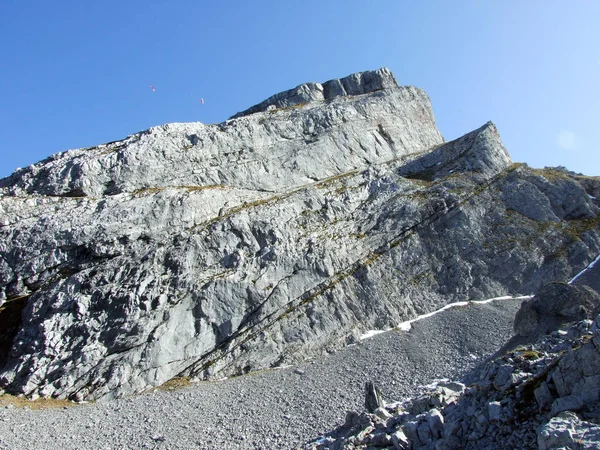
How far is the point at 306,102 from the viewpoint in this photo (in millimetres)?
74938

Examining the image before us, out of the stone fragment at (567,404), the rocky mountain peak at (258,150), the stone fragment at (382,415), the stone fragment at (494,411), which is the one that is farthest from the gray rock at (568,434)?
the rocky mountain peak at (258,150)

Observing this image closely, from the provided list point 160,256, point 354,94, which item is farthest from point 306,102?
point 160,256

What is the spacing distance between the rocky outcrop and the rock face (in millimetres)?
17981

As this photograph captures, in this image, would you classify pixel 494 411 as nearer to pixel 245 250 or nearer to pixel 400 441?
pixel 400 441

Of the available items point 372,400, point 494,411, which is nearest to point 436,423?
point 494,411

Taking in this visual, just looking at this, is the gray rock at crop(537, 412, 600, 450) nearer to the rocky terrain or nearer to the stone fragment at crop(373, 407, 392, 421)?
the stone fragment at crop(373, 407, 392, 421)

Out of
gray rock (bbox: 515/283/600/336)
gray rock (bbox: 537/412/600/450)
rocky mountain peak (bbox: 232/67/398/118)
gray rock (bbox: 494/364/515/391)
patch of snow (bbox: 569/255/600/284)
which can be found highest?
rocky mountain peak (bbox: 232/67/398/118)

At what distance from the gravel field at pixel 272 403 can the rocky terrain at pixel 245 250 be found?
1236mm

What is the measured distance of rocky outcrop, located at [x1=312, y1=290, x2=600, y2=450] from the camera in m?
12.2

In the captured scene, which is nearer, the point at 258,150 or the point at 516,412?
the point at 516,412

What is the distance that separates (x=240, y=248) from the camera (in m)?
43.5

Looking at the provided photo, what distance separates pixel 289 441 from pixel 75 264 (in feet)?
98.4

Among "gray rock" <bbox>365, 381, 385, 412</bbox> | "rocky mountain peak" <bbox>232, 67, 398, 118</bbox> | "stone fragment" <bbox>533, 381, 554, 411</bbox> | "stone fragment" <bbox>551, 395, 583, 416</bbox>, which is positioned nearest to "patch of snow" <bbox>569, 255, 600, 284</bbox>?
"gray rock" <bbox>365, 381, 385, 412</bbox>

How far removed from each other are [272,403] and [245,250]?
1841cm
